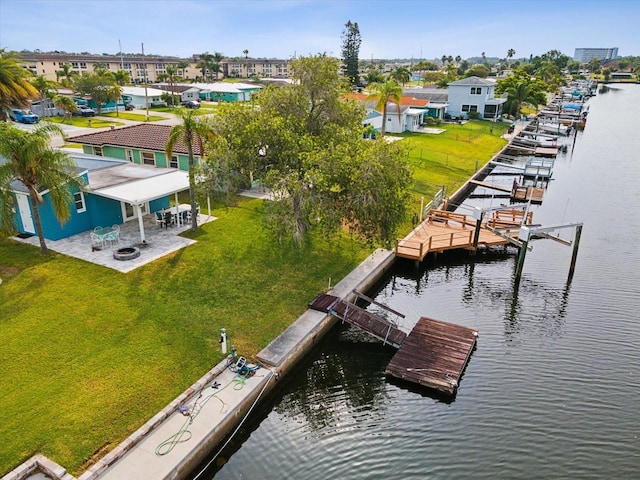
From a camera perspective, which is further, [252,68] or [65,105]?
[252,68]

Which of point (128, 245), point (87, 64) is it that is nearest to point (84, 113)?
point (128, 245)

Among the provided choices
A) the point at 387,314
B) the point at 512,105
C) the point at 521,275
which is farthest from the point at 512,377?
the point at 512,105

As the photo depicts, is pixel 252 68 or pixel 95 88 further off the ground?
pixel 252 68

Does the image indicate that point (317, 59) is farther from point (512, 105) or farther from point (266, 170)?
point (512, 105)

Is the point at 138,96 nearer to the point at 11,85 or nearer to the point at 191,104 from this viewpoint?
the point at 191,104

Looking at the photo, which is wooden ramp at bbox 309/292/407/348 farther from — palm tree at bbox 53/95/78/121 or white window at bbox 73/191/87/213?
palm tree at bbox 53/95/78/121

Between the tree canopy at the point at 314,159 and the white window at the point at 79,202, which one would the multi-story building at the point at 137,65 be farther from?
the tree canopy at the point at 314,159

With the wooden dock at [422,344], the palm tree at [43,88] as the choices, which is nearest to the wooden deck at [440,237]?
the wooden dock at [422,344]
